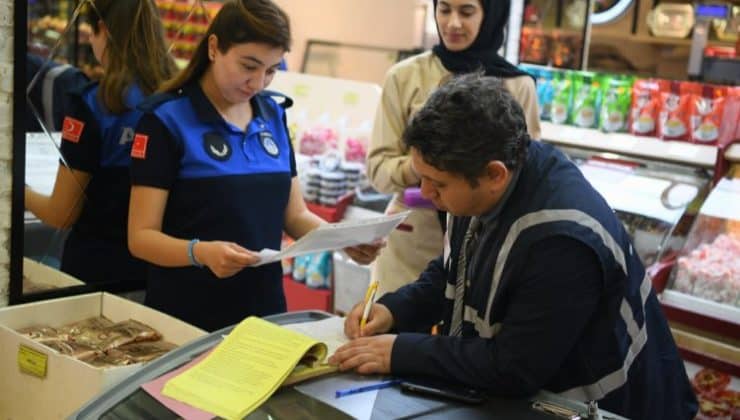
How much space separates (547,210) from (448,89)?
0.97ft

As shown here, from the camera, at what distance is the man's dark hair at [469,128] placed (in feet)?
5.39

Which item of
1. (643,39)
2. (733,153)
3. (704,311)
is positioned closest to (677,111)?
(733,153)

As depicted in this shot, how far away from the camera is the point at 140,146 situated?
2211 millimetres

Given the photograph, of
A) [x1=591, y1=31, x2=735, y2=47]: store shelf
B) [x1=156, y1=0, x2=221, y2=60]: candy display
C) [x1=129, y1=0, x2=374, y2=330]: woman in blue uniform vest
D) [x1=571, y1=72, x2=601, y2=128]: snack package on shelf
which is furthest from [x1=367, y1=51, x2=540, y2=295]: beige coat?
[x1=591, y1=31, x2=735, y2=47]: store shelf

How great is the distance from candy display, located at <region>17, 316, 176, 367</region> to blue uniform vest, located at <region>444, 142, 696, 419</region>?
2.85 ft

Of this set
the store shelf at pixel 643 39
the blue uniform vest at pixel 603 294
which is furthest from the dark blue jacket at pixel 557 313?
the store shelf at pixel 643 39

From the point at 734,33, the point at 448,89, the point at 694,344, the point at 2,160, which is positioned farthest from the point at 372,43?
the point at 448,89

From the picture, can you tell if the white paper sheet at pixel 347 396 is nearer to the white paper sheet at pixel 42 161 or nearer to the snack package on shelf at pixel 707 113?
the white paper sheet at pixel 42 161

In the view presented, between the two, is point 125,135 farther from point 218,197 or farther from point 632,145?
point 632,145

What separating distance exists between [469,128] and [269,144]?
2.97 feet

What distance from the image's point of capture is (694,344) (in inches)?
121

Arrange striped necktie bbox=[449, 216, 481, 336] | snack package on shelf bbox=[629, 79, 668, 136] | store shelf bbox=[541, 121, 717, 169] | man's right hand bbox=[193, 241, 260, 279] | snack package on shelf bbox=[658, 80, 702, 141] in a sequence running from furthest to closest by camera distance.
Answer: snack package on shelf bbox=[629, 79, 668, 136], snack package on shelf bbox=[658, 80, 702, 141], store shelf bbox=[541, 121, 717, 169], man's right hand bbox=[193, 241, 260, 279], striped necktie bbox=[449, 216, 481, 336]

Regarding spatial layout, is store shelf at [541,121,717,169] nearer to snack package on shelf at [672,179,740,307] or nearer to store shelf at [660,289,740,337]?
snack package on shelf at [672,179,740,307]

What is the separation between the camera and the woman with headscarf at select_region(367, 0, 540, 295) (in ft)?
9.77
